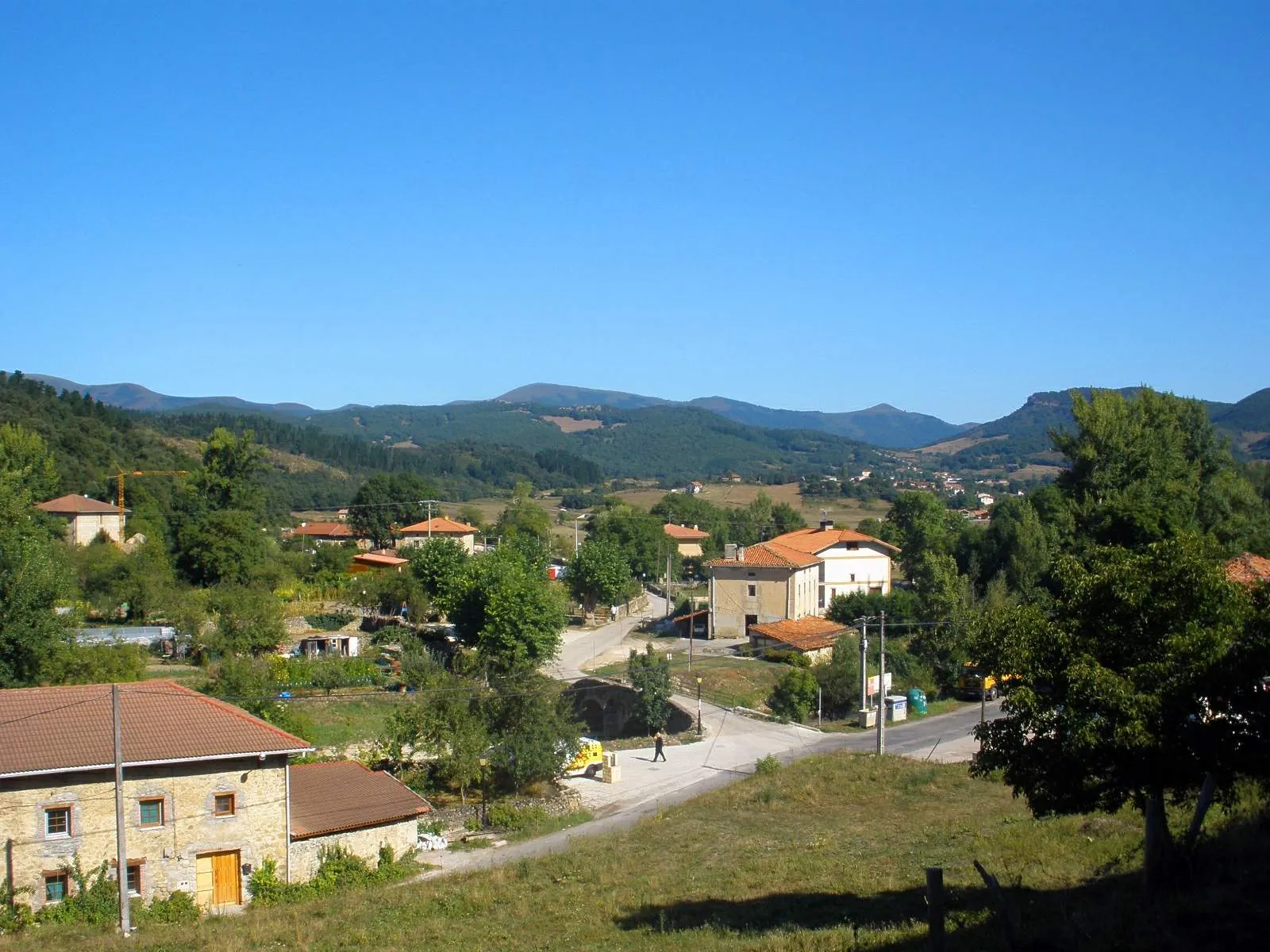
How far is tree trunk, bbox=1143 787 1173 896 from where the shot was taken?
13.2 meters

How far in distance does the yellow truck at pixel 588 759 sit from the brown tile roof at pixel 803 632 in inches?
672

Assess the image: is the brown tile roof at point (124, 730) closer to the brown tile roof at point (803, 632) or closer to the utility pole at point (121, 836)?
the utility pole at point (121, 836)

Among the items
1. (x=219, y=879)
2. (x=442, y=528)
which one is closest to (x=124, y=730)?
(x=219, y=879)

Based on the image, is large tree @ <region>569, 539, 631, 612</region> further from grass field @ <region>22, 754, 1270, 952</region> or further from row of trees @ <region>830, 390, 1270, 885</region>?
row of trees @ <region>830, 390, 1270, 885</region>

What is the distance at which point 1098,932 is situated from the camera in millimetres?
11477

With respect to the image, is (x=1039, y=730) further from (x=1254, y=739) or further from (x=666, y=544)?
(x=666, y=544)

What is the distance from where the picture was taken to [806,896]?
1736 centimetres

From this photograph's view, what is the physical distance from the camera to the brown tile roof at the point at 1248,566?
38062 millimetres

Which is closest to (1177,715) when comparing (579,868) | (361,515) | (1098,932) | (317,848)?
(1098,932)

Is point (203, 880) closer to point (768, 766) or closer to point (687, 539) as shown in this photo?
point (768, 766)

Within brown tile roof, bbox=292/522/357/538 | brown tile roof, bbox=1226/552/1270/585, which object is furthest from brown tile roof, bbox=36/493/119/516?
brown tile roof, bbox=1226/552/1270/585

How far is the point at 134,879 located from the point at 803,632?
36.1m

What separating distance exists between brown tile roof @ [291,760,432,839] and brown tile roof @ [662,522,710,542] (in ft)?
237

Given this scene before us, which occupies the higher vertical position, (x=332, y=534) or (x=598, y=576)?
(x=332, y=534)
